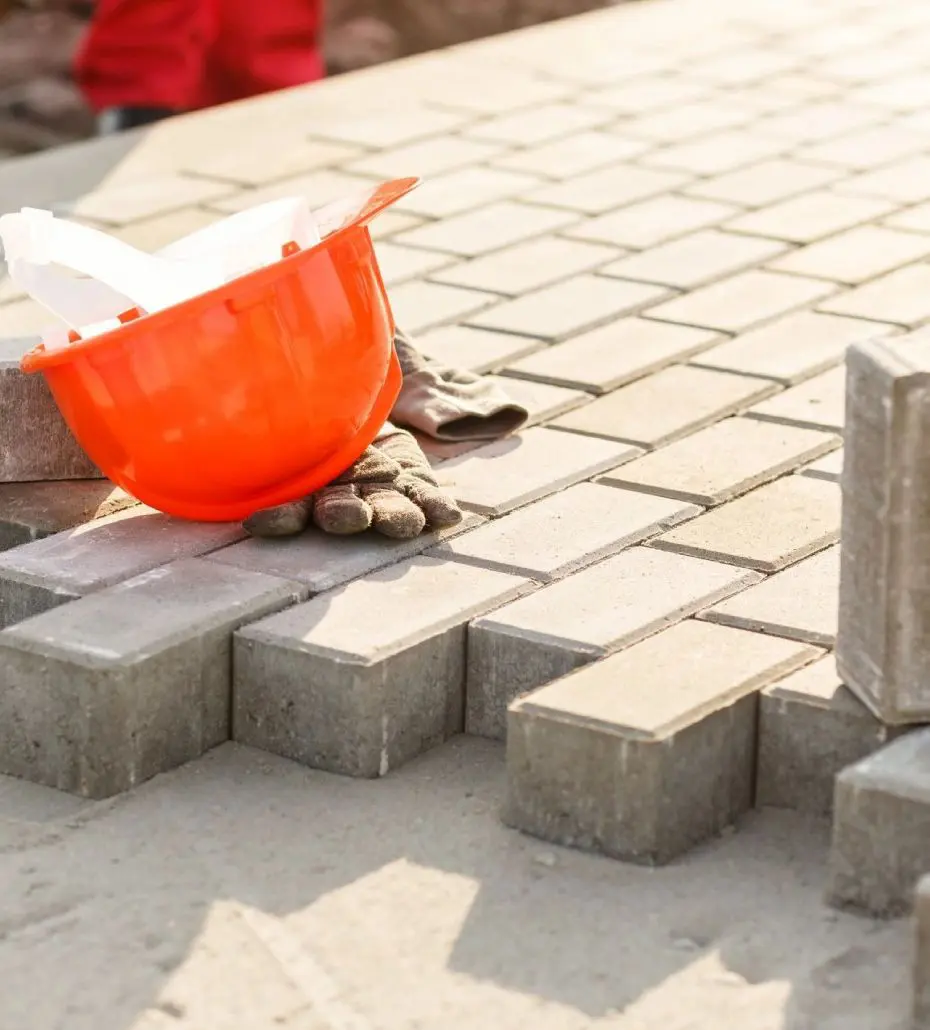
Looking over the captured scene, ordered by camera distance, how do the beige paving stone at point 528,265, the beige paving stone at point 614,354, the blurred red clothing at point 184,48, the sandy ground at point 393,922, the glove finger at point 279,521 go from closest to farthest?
the sandy ground at point 393,922 → the glove finger at point 279,521 → the beige paving stone at point 614,354 → the beige paving stone at point 528,265 → the blurred red clothing at point 184,48

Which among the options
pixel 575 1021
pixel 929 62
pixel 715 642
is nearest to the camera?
pixel 575 1021

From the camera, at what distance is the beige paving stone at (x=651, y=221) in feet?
17.6

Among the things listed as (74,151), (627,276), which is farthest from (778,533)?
(74,151)

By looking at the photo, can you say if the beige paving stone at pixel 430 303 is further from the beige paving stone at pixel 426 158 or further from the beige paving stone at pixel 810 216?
the beige paving stone at pixel 426 158

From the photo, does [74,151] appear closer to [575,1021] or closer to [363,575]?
[363,575]

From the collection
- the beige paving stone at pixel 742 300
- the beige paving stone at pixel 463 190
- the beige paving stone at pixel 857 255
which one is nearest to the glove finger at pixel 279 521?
the beige paving stone at pixel 742 300

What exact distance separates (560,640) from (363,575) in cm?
40

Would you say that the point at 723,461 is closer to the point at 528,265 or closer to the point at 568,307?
the point at 568,307

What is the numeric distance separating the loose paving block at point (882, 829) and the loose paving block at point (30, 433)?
67.8 inches

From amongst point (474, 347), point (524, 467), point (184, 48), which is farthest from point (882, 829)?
point (184, 48)

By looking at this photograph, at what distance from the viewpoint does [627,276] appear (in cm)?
506

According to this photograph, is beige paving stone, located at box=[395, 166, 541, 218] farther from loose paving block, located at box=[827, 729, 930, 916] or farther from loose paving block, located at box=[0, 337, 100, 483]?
loose paving block, located at box=[827, 729, 930, 916]

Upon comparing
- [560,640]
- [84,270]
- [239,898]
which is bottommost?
[239,898]

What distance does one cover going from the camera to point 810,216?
551cm
